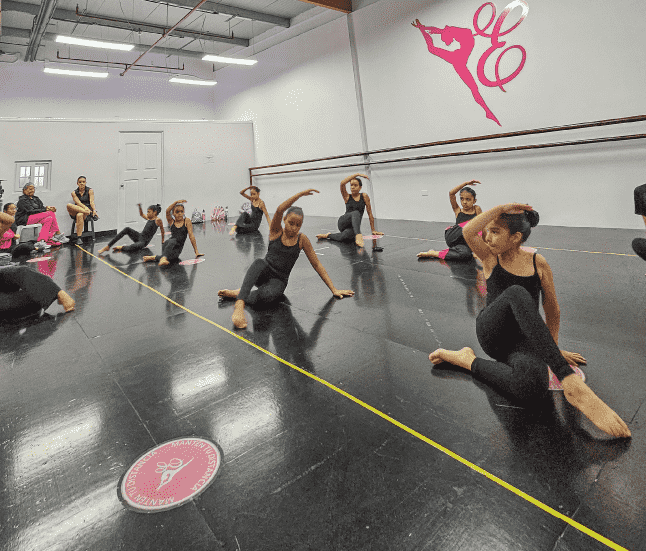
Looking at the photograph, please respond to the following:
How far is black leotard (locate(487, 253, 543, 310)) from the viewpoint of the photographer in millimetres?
1821

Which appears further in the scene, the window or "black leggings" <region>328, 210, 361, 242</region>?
the window

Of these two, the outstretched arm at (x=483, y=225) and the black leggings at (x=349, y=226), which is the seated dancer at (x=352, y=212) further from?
the outstretched arm at (x=483, y=225)

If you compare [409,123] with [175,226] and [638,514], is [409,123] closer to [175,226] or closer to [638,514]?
[175,226]

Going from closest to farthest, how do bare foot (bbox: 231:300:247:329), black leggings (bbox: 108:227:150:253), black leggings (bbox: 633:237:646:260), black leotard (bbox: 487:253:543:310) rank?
black leotard (bbox: 487:253:543:310)
bare foot (bbox: 231:300:247:329)
black leggings (bbox: 633:237:646:260)
black leggings (bbox: 108:227:150:253)

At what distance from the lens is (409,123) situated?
8258mm

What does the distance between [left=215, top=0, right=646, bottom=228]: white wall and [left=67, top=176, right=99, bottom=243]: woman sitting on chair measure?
5.23 m

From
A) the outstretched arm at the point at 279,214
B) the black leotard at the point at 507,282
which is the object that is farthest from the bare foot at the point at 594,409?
the outstretched arm at the point at 279,214

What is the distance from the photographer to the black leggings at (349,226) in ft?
20.1

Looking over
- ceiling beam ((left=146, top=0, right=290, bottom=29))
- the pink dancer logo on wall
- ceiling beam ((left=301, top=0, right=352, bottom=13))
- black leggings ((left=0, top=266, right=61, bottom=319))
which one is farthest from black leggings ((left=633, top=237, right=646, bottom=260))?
ceiling beam ((left=146, top=0, right=290, bottom=29))

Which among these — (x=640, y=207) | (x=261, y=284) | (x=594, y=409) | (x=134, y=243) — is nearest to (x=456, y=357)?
(x=594, y=409)

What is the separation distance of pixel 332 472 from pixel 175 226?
4.99 meters

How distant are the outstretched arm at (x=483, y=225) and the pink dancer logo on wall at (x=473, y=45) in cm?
596

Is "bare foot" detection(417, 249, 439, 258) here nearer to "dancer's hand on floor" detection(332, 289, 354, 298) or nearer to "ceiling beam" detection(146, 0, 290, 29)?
"dancer's hand on floor" detection(332, 289, 354, 298)

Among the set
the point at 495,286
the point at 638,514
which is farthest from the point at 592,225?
the point at 638,514
